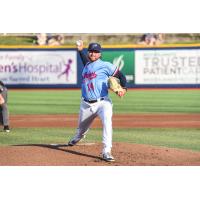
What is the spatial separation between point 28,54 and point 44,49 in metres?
0.49

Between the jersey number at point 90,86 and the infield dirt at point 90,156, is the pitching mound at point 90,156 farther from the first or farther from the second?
the jersey number at point 90,86

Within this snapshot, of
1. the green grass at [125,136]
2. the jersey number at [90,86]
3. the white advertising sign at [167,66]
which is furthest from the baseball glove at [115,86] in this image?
the white advertising sign at [167,66]


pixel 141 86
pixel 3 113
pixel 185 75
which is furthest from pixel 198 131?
pixel 141 86

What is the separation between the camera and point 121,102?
16.0 meters

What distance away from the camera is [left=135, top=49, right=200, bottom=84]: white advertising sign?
16547 millimetres

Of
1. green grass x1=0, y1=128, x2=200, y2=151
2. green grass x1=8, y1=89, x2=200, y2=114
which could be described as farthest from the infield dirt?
green grass x1=8, y1=89, x2=200, y2=114

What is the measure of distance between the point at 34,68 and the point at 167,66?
3.93 metres

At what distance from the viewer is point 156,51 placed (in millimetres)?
17328

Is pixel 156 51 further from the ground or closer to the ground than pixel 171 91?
further from the ground

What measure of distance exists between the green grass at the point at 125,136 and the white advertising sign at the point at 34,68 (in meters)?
7.49

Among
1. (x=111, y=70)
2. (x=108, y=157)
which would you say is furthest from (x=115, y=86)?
(x=108, y=157)

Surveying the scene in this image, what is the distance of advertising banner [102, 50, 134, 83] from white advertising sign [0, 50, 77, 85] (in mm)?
1043
